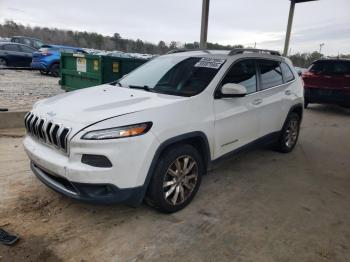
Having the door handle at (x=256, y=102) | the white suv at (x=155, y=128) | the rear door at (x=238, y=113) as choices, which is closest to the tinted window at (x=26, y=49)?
the white suv at (x=155, y=128)

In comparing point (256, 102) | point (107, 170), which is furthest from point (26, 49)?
point (107, 170)

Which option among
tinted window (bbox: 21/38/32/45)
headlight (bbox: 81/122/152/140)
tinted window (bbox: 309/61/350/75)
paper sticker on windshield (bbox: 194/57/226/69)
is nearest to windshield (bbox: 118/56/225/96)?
paper sticker on windshield (bbox: 194/57/226/69)

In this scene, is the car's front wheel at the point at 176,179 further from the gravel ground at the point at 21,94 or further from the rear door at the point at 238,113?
the gravel ground at the point at 21,94

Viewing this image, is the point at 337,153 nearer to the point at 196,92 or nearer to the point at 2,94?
the point at 196,92

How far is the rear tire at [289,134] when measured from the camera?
5.35 metres

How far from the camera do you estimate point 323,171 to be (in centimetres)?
492

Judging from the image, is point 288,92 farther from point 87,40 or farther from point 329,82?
point 87,40

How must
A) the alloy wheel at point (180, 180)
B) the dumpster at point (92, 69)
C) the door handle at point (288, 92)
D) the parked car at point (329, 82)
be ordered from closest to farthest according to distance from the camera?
the alloy wheel at point (180, 180), the door handle at point (288, 92), the dumpster at point (92, 69), the parked car at point (329, 82)

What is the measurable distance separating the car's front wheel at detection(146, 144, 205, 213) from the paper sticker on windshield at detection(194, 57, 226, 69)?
1116mm

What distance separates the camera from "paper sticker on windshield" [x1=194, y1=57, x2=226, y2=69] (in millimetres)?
3809

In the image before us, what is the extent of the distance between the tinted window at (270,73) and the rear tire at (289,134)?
2.53ft

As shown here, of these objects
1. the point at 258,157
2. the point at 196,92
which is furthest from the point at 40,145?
the point at 258,157

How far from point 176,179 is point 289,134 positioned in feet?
10.4

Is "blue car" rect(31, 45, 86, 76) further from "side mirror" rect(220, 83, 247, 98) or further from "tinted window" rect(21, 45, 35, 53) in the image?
"side mirror" rect(220, 83, 247, 98)
